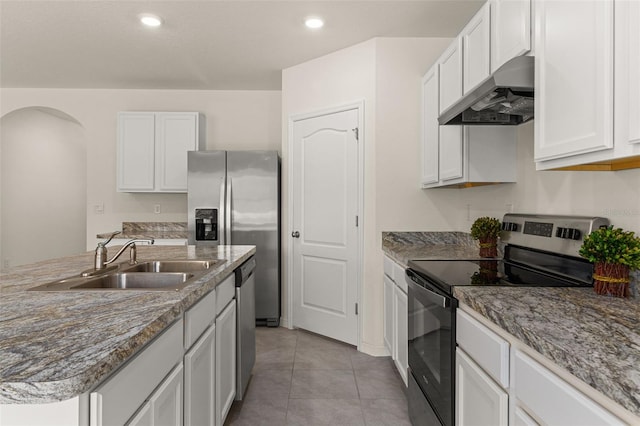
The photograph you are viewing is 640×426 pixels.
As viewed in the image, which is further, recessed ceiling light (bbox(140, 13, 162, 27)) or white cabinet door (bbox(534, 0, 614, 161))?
recessed ceiling light (bbox(140, 13, 162, 27))

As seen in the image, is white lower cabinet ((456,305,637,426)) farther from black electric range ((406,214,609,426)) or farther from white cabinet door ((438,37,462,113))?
white cabinet door ((438,37,462,113))

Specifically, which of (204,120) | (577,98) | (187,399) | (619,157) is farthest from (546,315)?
(204,120)

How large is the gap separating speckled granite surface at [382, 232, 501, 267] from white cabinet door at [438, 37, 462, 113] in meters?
0.96

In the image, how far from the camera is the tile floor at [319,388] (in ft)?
7.11

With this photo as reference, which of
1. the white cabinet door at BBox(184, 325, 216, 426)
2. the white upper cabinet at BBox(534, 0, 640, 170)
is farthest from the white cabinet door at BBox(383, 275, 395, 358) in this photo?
the white upper cabinet at BBox(534, 0, 640, 170)

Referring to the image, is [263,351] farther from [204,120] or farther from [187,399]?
[204,120]

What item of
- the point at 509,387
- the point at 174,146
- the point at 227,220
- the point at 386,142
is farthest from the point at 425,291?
the point at 174,146

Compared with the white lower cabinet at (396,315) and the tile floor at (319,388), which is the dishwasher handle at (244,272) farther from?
the white lower cabinet at (396,315)

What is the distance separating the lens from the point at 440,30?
3004 millimetres

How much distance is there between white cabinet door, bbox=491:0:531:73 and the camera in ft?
5.06

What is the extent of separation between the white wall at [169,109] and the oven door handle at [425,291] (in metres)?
3.09

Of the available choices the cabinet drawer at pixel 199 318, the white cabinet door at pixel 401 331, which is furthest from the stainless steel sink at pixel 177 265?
the white cabinet door at pixel 401 331

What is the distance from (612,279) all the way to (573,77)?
2.29 ft

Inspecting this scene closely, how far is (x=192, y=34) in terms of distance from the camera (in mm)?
3139
